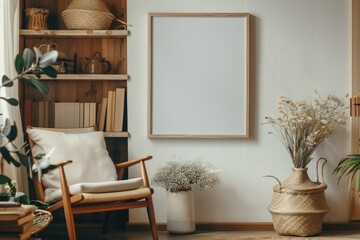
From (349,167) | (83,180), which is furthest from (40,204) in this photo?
(349,167)

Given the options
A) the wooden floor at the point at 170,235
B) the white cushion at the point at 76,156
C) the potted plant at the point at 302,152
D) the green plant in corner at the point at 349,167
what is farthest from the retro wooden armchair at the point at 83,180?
the green plant in corner at the point at 349,167

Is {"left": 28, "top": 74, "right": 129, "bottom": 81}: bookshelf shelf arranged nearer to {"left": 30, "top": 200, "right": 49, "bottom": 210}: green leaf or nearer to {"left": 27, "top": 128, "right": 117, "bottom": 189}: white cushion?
{"left": 27, "top": 128, "right": 117, "bottom": 189}: white cushion

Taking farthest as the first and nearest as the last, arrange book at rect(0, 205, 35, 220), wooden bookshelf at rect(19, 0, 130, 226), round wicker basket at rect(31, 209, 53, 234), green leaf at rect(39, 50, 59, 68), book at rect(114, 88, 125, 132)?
wooden bookshelf at rect(19, 0, 130, 226) → book at rect(114, 88, 125, 132) → round wicker basket at rect(31, 209, 53, 234) → book at rect(0, 205, 35, 220) → green leaf at rect(39, 50, 59, 68)

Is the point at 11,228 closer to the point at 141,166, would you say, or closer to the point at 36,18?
the point at 141,166

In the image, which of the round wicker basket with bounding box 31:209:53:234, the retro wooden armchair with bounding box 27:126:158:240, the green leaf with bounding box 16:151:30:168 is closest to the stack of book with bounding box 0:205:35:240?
the green leaf with bounding box 16:151:30:168

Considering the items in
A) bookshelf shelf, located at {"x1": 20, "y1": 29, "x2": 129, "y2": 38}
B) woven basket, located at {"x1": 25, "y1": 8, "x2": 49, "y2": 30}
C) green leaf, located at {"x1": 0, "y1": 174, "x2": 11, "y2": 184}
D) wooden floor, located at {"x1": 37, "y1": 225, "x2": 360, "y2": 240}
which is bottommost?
wooden floor, located at {"x1": 37, "y1": 225, "x2": 360, "y2": 240}

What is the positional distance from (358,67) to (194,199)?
1.59 metres

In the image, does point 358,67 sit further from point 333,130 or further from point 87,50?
point 87,50

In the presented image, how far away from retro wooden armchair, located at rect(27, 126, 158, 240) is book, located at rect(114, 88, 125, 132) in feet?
0.71

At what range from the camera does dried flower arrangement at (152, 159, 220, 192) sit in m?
4.80

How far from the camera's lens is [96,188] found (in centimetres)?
412

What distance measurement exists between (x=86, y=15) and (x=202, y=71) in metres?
0.97

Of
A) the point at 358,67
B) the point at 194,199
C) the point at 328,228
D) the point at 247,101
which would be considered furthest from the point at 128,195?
the point at 358,67

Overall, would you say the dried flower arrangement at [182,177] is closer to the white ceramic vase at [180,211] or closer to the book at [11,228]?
the white ceramic vase at [180,211]
